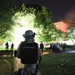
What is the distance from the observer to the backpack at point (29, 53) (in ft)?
27.5

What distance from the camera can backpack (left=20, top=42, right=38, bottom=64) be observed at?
8367mm

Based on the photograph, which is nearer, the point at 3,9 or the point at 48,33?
the point at 3,9

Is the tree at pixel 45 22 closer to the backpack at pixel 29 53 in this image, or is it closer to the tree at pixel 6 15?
the tree at pixel 6 15

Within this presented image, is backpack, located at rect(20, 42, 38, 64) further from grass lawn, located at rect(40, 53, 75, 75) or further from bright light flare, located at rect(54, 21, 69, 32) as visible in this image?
bright light flare, located at rect(54, 21, 69, 32)

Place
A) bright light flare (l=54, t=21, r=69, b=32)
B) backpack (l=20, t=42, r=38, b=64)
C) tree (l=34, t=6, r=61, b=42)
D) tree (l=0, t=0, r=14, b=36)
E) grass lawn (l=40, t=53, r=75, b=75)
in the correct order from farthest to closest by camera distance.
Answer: bright light flare (l=54, t=21, r=69, b=32)
tree (l=34, t=6, r=61, b=42)
tree (l=0, t=0, r=14, b=36)
grass lawn (l=40, t=53, r=75, b=75)
backpack (l=20, t=42, r=38, b=64)

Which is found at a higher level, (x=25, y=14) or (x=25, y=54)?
(x=25, y=14)

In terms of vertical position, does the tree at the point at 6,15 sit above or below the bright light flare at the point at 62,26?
below

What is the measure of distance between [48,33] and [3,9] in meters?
41.9

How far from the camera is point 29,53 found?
842 centimetres

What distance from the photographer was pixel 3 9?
51.7m

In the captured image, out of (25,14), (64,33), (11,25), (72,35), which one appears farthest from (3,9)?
(64,33)

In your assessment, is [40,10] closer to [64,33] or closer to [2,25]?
[2,25]

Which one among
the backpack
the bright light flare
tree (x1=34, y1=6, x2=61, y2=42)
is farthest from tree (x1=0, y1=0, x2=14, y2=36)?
the bright light flare

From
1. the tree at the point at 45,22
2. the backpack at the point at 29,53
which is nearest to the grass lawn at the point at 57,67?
the backpack at the point at 29,53
